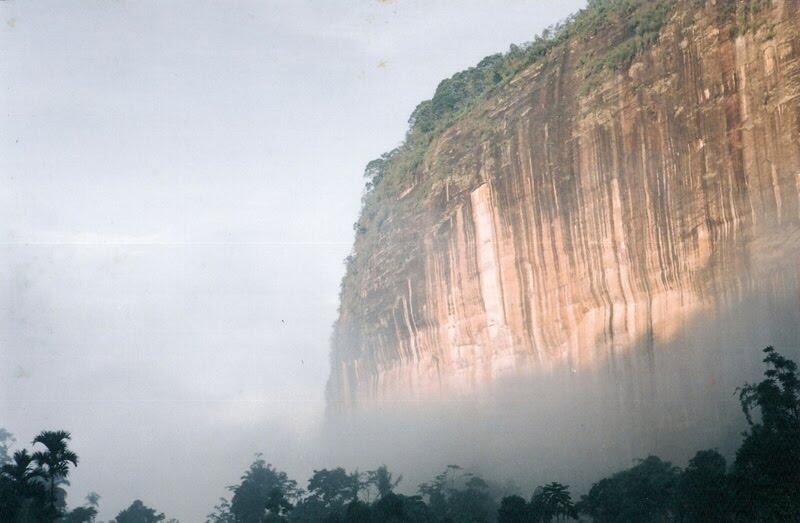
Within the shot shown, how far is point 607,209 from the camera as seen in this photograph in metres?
51.9

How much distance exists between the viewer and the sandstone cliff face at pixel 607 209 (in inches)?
1721

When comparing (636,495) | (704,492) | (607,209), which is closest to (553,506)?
(636,495)

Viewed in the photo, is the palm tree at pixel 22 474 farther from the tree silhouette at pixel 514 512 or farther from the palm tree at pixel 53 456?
the tree silhouette at pixel 514 512

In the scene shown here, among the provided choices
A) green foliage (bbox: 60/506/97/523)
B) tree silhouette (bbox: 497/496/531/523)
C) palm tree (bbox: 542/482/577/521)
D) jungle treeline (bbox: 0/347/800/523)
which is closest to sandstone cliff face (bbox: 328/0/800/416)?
jungle treeline (bbox: 0/347/800/523)

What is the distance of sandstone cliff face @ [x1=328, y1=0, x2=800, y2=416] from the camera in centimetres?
4372

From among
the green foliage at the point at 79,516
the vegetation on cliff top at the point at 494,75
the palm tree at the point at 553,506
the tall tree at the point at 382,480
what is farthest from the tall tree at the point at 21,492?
the vegetation on cliff top at the point at 494,75

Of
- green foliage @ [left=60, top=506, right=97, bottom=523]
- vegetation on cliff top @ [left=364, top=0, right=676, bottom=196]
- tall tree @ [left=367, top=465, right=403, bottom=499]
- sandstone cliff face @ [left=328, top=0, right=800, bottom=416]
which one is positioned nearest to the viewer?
sandstone cliff face @ [left=328, top=0, right=800, bottom=416]

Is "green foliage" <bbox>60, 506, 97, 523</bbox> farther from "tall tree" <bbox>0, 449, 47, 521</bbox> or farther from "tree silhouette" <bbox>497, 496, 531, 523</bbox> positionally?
"tree silhouette" <bbox>497, 496, 531, 523</bbox>

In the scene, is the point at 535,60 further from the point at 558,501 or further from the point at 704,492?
the point at 704,492

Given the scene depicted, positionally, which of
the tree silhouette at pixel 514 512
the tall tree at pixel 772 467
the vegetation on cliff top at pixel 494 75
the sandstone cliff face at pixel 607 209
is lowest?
the tree silhouette at pixel 514 512

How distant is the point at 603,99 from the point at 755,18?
35.5ft

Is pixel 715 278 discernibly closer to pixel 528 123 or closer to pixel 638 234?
pixel 638 234

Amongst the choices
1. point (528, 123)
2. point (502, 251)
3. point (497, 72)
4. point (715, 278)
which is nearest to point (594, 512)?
point (715, 278)

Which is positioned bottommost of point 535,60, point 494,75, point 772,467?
point 772,467
